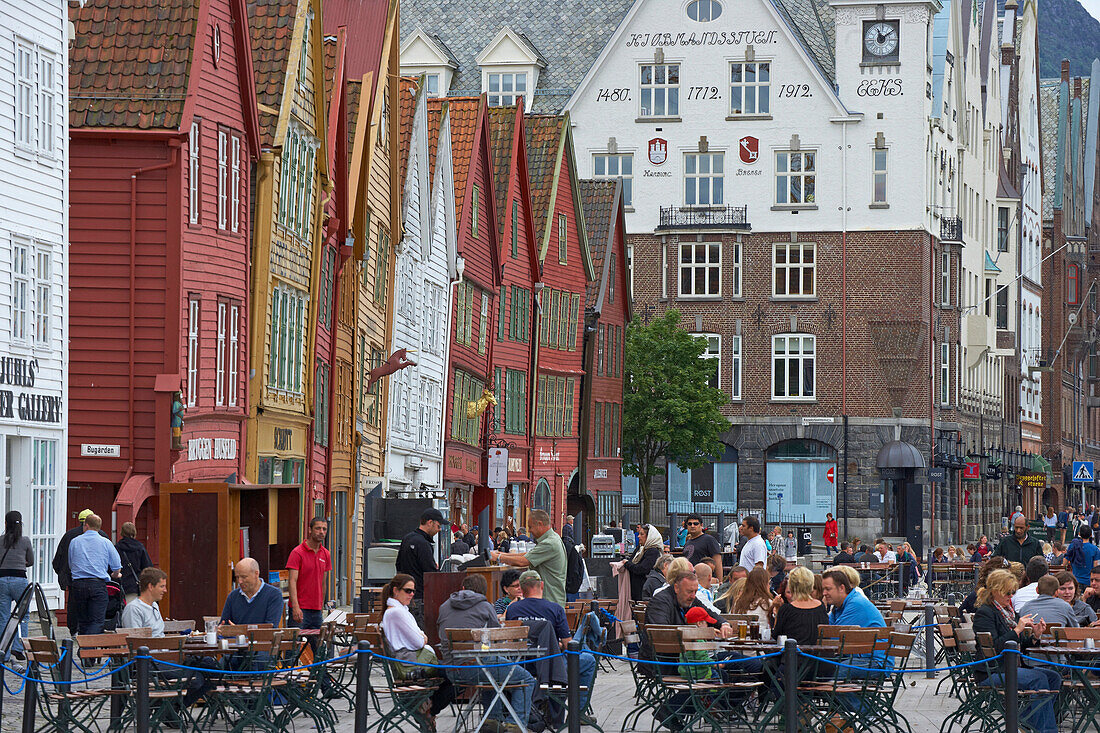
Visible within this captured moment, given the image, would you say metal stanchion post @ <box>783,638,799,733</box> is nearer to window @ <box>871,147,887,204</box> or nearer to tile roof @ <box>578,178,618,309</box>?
tile roof @ <box>578,178,618,309</box>

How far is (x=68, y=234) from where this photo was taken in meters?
25.9

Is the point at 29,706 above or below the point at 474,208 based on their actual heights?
below

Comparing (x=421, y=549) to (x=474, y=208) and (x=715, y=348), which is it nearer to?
(x=474, y=208)

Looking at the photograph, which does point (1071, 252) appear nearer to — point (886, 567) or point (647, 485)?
point (647, 485)

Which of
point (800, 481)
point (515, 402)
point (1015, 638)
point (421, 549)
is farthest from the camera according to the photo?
point (800, 481)

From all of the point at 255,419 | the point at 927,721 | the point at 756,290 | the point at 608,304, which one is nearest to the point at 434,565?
the point at 927,721

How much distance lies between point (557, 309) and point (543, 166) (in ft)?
14.0

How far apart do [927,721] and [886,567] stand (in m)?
17.6

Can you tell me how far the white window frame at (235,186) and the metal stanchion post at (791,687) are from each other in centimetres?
1620

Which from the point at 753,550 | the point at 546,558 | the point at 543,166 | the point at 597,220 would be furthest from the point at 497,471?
the point at 597,220

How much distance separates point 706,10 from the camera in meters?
66.8

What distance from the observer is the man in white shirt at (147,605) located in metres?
16.3

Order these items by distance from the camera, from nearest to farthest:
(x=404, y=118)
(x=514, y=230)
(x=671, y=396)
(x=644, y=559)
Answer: (x=644, y=559) → (x=404, y=118) → (x=514, y=230) → (x=671, y=396)

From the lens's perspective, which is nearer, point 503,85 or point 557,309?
point 557,309
